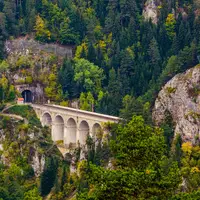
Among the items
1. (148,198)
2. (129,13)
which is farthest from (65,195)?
(148,198)

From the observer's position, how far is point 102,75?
357ft

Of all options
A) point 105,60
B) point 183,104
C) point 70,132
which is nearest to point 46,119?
point 70,132

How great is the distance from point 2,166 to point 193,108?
29388 millimetres

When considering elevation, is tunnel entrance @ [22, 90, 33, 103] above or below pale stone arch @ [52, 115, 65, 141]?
above

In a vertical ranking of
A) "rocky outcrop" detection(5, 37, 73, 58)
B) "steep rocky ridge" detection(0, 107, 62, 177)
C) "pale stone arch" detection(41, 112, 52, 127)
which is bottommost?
"steep rocky ridge" detection(0, 107, 62, 177)

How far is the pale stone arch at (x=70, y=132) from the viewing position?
100000 millimetres

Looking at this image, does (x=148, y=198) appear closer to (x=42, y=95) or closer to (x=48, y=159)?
(x=48, y=159)

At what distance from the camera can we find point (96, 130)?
92.8m

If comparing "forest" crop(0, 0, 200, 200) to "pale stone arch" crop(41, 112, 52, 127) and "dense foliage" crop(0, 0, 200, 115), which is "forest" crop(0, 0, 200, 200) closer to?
"dense foliage" crop(0, 0, 200, 115)

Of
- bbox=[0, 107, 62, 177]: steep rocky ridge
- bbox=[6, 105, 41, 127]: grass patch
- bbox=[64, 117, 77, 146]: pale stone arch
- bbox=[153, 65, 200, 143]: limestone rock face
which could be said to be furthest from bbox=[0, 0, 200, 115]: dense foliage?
bbox=[0, 107, 62, 177]: steep rocky ridge

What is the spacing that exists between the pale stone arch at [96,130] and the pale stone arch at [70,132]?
6602 mm

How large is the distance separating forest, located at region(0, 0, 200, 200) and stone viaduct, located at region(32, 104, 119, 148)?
2.91 metres

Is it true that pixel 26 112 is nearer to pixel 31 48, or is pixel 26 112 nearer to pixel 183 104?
pixel 31 48

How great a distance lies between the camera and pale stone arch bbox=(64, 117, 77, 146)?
100000 mm
